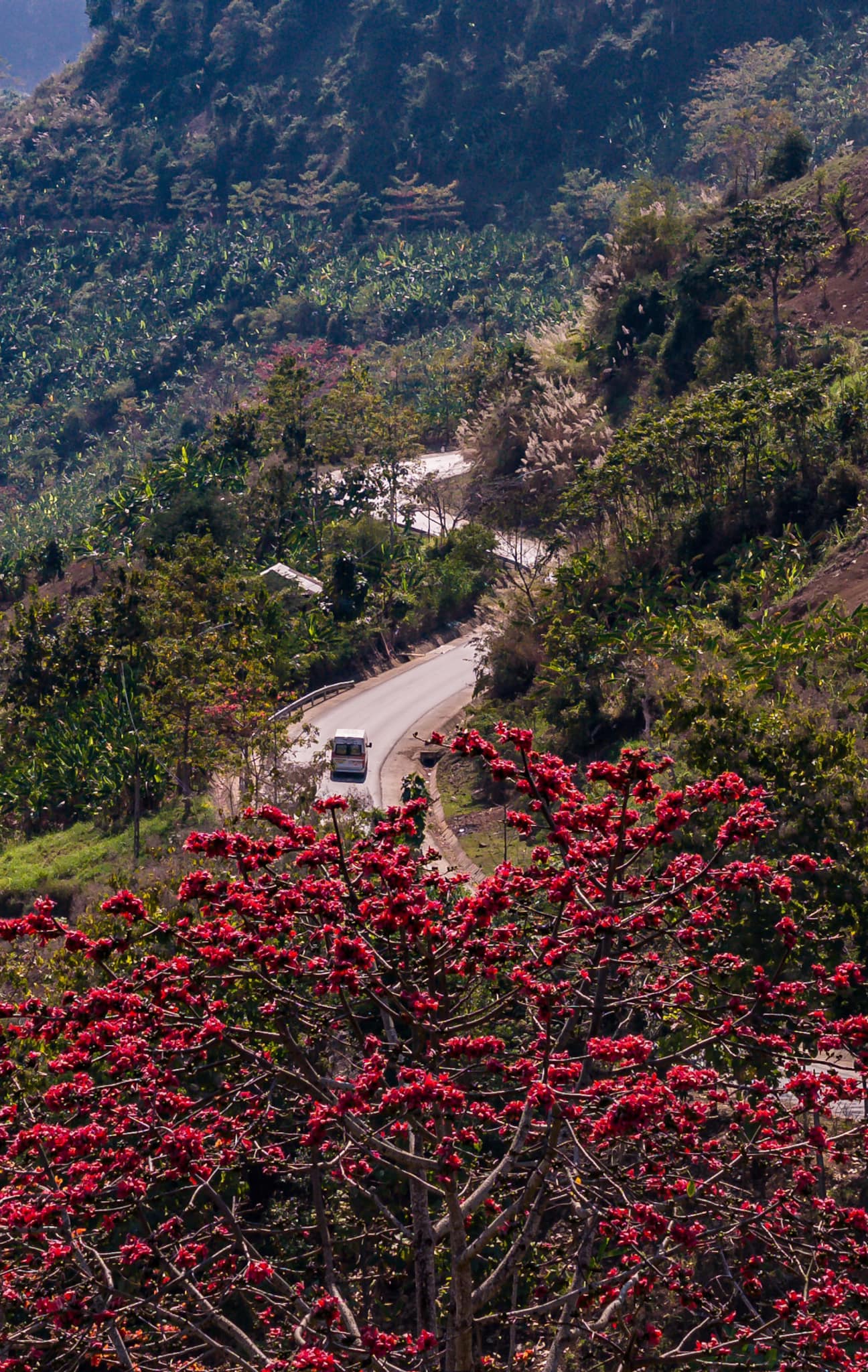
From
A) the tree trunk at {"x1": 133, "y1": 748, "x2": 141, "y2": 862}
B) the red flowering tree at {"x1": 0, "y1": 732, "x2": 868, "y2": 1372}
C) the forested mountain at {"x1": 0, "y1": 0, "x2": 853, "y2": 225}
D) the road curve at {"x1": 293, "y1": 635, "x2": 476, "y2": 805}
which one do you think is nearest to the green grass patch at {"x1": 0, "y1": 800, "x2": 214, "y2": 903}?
the tree trunk at {"x1": 133, "y1": 748, "x2": 141, "y2": 862}

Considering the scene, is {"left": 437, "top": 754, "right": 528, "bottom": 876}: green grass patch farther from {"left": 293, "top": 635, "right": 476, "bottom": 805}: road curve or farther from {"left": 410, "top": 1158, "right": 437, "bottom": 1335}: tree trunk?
{"left": 410, "top": 1158, "right": 437, "bottom": 1335}: tree trunk

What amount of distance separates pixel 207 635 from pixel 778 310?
78.8 feet

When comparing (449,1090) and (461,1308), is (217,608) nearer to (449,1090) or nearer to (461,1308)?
(461,1308)

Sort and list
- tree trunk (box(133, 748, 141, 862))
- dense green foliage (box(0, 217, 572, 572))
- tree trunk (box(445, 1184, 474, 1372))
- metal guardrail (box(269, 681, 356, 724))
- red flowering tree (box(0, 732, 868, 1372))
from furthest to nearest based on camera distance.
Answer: dense green foliage (box(0, 217, 572, 572)) < metal guardrail (box(269, 681, 356, 724)) < tree trunk (box(133, 748, 141, 862)) < tree trunk (box(445, 1184, 474, 1372)) < red flowering tree (box(0, 732, 868, 1372))

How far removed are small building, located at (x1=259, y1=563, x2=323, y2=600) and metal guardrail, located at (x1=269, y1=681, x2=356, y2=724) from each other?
4881 mm

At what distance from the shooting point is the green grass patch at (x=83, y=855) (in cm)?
2627

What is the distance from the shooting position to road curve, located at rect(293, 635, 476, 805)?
30359 mm

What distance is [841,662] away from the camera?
1938 cm

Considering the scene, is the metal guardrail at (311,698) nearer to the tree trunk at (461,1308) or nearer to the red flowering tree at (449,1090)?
the red flowering tree at (449,1090)

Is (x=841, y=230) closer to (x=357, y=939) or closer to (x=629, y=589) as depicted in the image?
(x=629, y=589)

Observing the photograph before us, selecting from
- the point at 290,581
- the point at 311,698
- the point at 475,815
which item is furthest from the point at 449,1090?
the point at 290,581

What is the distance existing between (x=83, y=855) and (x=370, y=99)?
12749 cm

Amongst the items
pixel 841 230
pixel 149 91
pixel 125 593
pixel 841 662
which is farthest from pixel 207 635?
pixel 149 91

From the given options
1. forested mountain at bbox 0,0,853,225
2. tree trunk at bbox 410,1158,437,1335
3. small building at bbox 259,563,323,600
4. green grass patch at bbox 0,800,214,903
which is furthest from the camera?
forested mountain at bbox 0,0,853,225
